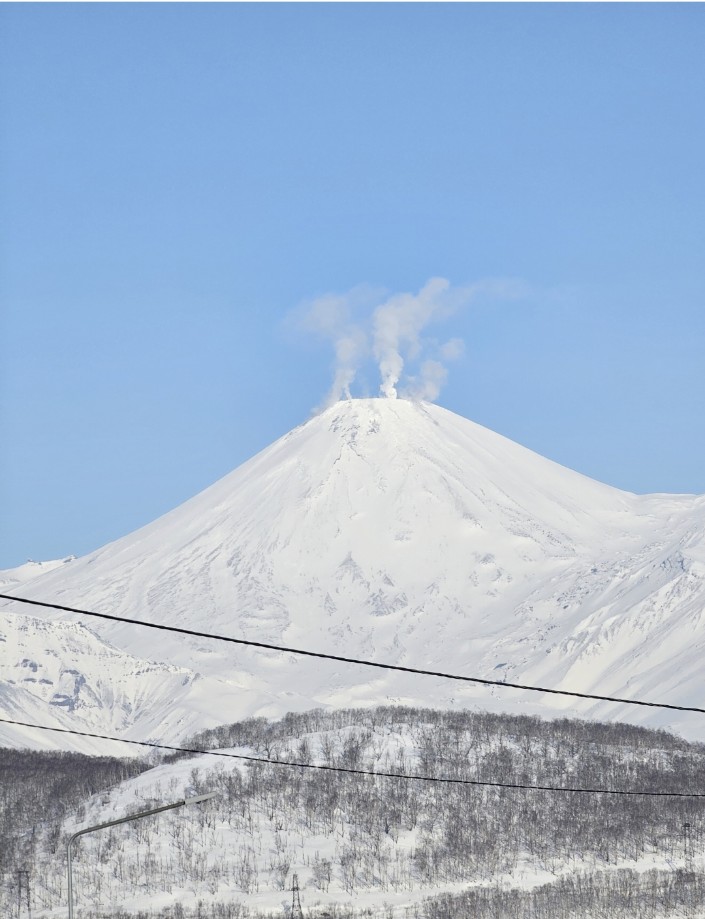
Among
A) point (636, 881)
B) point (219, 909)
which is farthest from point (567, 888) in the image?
point (219, 909)

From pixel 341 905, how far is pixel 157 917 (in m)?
20.3

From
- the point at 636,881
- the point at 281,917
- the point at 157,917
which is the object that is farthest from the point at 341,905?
the point at 636,881

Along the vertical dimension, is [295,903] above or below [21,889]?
below

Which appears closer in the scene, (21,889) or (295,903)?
(295,903)

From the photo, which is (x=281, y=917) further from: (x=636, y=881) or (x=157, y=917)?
(x=636, y=881)

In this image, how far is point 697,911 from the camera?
185 meters

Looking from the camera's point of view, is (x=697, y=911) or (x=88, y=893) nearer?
(x=697, y=911)

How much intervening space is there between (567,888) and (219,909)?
3837 cm

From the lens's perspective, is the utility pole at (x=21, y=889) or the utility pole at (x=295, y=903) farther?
the utility pole at (x=21, y=889)

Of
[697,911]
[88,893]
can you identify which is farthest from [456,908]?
[88,893]

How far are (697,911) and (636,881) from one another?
1185 centimetres

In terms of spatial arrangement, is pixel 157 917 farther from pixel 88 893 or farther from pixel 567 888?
pixel 567 888

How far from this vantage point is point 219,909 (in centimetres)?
19138

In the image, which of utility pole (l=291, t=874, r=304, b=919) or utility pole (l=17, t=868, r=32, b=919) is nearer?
utility pole (l=291, t=874, r=304, b=919)
